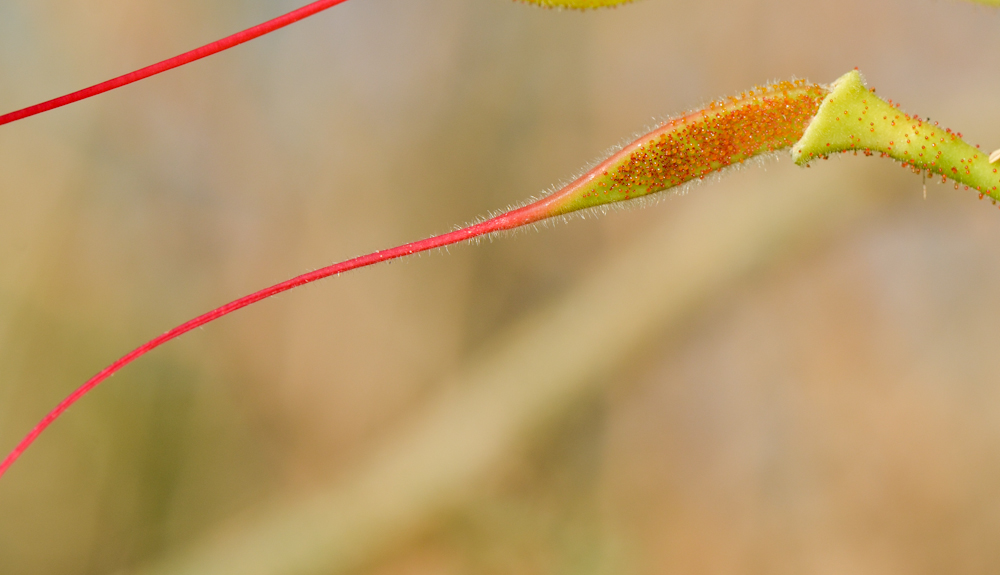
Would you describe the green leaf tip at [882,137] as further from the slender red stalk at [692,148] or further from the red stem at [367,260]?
the red stem at [367,260]

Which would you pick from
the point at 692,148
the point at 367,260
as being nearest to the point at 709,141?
the point at 692,148

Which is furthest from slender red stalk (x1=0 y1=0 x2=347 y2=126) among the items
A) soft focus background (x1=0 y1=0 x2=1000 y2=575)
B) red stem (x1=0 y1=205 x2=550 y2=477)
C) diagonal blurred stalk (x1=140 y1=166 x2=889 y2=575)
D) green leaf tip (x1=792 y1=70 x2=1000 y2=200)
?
diagonal blurred stalk (x1=140 y1=166 x2=889 y2=575)

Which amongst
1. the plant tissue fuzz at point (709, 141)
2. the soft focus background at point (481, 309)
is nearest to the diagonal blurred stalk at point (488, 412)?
the soft focus background at point (481, 309)

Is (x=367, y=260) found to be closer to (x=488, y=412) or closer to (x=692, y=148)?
(x=692, y=148)

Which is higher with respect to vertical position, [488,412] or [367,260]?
[488,412]

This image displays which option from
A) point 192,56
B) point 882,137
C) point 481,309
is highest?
point 481,309

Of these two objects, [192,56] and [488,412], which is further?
[488,412]

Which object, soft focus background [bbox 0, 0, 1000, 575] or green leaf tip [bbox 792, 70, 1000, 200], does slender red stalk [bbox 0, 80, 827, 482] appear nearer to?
green leaf tip [bbox 792, 70, 1000, 200]

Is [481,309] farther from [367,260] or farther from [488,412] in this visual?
[367,260]

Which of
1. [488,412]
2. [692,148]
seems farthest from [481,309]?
[692,148]
